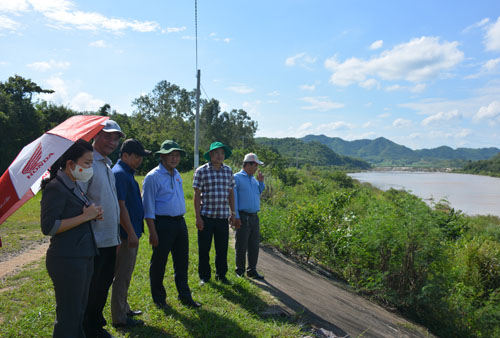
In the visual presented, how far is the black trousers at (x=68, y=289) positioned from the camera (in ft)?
8.01

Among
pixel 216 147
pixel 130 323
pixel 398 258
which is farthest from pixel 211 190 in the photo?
pixel 398 258

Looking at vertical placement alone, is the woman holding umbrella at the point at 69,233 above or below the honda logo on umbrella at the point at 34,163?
below

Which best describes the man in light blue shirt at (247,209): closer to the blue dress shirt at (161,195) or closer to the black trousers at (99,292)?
the blue dress shirt at (161,195)

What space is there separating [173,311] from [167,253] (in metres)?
0.67

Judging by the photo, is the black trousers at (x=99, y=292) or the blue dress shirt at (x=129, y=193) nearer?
the black trousers at (x=99, y=292)

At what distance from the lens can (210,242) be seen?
4633mm

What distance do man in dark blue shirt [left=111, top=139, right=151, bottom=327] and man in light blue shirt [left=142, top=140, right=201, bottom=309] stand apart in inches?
11.6

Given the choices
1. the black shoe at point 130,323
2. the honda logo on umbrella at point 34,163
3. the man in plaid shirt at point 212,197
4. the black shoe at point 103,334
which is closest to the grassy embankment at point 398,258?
the man in plaid shirt at point 212,197

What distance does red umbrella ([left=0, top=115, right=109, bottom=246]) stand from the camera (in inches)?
86.7

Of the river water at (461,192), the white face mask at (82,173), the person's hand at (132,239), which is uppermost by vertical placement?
the white face mask at (82,173)

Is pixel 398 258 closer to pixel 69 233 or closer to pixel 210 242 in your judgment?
pixel 210 242

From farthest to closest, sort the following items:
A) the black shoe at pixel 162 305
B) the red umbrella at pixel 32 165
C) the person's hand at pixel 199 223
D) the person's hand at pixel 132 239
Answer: the person's hand at pixel 199 223, the black shoe at pixel 162 305, the person's hand at pixel 132 239, the red umbrella at pixel 32 165

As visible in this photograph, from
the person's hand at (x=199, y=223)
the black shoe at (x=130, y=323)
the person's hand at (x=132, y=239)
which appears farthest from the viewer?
the person's hand at (x=199, y=223)

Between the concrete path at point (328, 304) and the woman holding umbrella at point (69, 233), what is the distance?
2963 mm
